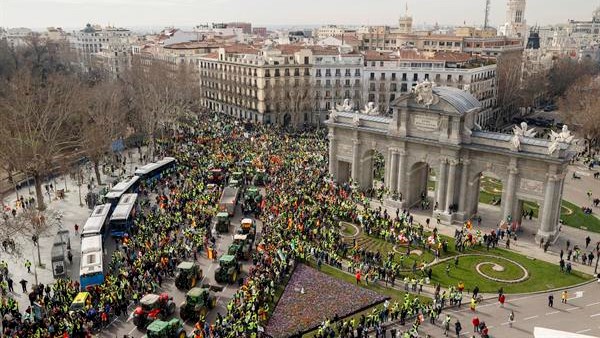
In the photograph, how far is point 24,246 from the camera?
46.8m

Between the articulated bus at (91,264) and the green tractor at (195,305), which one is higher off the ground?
the articulated bus at (91,264)

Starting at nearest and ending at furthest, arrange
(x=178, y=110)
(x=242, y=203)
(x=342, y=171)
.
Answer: (x=242, y=203) → (x=342, y=171) → (x=178, y=110)

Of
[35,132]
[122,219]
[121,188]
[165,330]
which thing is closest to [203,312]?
[165,330]

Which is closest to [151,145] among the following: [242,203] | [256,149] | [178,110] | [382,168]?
[178,110]

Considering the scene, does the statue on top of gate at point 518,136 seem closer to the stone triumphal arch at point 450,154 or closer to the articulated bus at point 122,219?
the stone triumphal arch at point 450,154

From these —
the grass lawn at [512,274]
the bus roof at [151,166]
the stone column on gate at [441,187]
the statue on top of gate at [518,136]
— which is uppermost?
the statue on top of gate at [518,136]

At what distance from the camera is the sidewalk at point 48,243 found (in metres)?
40.9

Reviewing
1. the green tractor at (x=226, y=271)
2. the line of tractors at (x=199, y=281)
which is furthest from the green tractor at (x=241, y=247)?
the green tractor at (x=226, y=271)

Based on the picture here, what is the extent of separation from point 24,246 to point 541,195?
46763 mm

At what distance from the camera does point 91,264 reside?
38.4 meters

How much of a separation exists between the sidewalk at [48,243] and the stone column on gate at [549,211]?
132 ft

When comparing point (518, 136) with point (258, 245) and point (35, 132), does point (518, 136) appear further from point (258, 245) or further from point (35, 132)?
point (35, 132)

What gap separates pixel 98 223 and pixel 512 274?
35167mm

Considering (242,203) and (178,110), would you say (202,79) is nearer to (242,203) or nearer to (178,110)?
(178,110)
